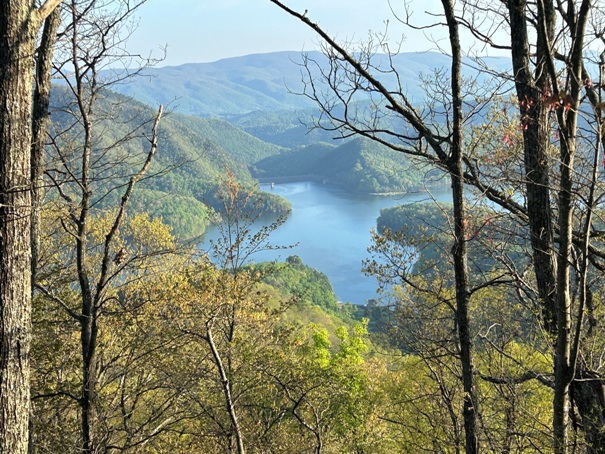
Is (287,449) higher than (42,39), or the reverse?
(42,39)

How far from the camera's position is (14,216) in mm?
2203

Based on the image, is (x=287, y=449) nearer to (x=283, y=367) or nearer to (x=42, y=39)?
(x=283, y=367)

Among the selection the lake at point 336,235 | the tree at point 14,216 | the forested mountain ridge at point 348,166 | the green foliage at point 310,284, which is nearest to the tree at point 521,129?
the tree at point 14,216

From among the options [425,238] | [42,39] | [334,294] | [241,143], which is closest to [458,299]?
[425,238]

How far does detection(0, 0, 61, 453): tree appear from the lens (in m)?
2.14

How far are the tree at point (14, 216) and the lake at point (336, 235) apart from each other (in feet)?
95.9

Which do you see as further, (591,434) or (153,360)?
(153,360)

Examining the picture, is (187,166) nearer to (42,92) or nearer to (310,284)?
(310,284)

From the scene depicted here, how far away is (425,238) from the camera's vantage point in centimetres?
395

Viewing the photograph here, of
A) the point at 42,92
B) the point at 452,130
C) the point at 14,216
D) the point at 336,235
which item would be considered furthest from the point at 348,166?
the point at 14,216

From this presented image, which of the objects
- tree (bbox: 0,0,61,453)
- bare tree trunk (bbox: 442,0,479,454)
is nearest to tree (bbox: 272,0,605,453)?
bare tree trunk (bbox: 442,0,479,454)

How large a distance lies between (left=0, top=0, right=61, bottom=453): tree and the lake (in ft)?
95.9

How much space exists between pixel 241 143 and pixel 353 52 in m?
124

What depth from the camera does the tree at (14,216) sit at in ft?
7.03
